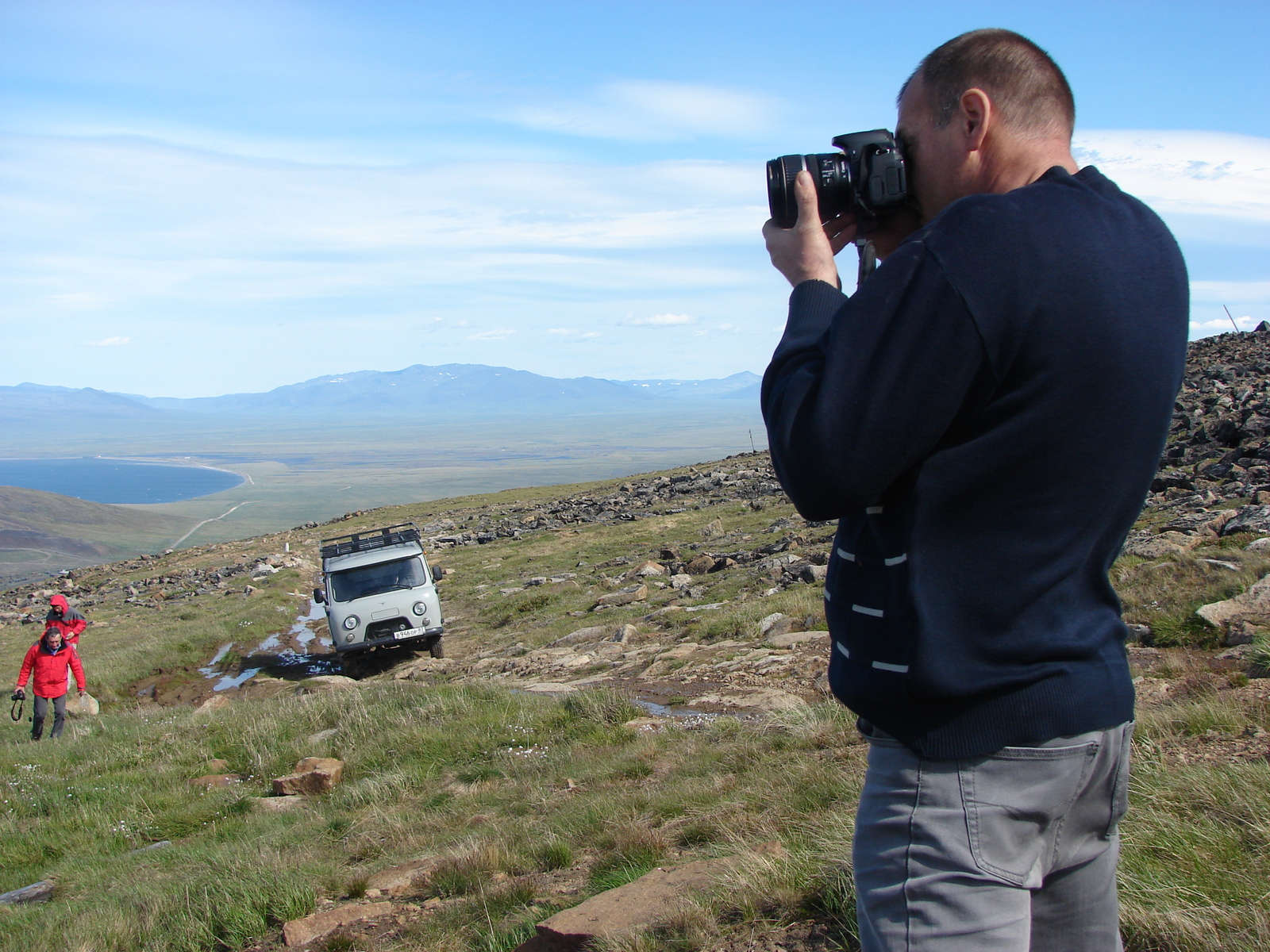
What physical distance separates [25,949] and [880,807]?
5.36 meters

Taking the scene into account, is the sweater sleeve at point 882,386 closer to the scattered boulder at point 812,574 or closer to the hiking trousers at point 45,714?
the scattered boulder at point 812,574

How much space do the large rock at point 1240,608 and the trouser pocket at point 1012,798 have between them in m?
7.15

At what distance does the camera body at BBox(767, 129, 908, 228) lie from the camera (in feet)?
6.23

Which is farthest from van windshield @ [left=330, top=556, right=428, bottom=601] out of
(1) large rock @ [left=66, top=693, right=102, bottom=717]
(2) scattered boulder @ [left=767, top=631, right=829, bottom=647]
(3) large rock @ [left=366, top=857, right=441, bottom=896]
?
(3) large rock @ [left=366, top=857, right=441, bottom=896]

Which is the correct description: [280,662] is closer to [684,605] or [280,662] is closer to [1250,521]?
[684,605]

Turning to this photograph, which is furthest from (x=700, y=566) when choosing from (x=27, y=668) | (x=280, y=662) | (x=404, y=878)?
(x=404, y=878)

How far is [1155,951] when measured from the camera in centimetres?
276

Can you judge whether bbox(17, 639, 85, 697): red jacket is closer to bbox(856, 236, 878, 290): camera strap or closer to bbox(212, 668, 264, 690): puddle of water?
bbox(212, 668, 264, 690): puddle of water

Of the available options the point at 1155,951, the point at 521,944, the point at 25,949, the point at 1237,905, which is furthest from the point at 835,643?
the point at 25,949

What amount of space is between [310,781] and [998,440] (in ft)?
26.2

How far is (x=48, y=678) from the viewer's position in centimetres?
1252

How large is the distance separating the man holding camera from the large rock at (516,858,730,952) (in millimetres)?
2162

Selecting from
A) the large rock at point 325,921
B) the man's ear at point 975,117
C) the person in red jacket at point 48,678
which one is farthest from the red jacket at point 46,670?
the man's ear at point 975,117

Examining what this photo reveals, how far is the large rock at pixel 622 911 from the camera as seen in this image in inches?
139
